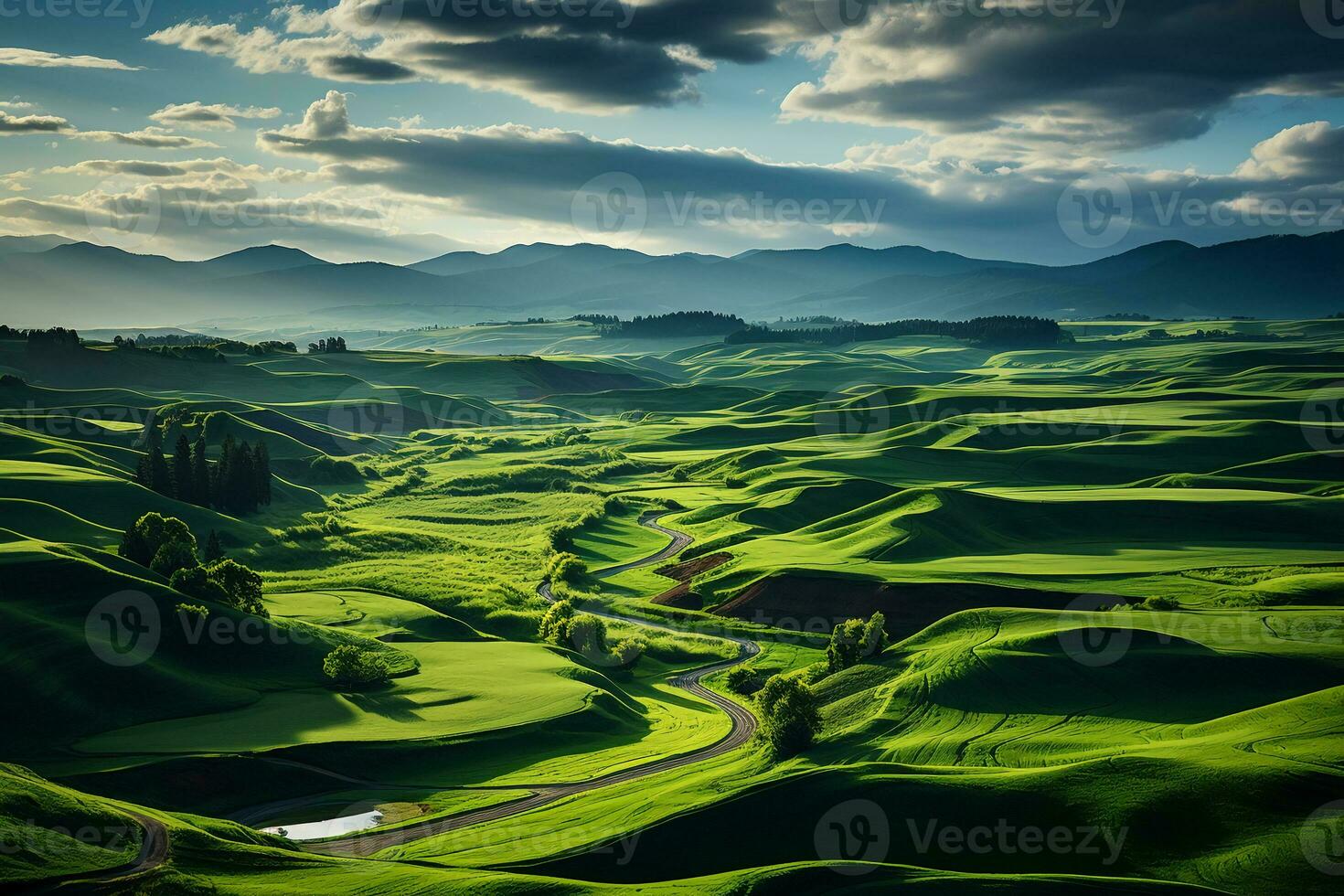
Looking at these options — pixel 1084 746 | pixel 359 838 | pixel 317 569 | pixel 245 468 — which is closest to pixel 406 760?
pixel 359 838

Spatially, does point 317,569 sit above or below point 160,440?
below

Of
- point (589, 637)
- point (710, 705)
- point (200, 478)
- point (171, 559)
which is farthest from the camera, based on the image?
point (200, 478)

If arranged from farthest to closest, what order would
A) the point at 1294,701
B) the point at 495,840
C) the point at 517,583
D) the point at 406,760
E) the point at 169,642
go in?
1. the point at 517,583
2. the point at 169,642
3. the point at 406,760
4. the point at 1294,701
5. the point at 495,840

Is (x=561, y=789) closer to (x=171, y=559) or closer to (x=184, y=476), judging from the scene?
(x=171, y=559)

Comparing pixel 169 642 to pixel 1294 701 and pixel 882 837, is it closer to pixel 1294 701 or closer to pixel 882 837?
pixel 882 837

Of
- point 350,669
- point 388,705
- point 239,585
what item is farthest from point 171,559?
point 388,705
